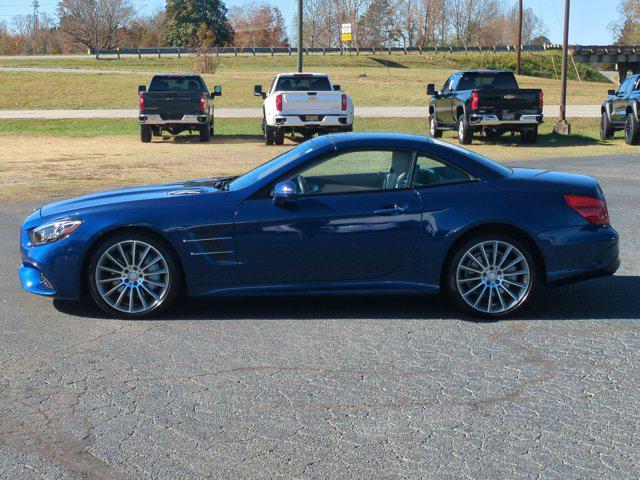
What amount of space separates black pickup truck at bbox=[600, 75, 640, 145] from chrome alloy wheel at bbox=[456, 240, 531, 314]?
58.7ft

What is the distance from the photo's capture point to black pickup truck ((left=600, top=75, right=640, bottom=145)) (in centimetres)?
2342

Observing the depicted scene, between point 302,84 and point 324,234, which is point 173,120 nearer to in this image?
point 302,84

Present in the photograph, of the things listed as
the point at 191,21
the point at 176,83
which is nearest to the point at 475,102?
the point at 176,83

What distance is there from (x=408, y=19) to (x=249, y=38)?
2858 centimetres

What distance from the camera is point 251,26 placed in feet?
467

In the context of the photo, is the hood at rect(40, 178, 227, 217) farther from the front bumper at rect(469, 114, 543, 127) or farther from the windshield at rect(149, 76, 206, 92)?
the windshield at rect(149, 76, 206, 92)

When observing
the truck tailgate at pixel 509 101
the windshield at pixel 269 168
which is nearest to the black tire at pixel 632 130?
the truck tailgate at pixel 509 101

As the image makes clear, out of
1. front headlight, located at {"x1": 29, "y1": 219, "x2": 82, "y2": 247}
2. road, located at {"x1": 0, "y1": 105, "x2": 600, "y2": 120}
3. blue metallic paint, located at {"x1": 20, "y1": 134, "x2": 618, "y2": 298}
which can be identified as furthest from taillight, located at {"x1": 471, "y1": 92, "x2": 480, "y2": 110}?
front headlight, located at {"x1": 29, "y1": 219, "x2": 82, "y2": 247}

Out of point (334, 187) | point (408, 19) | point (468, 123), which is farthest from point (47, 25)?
point (334, 187)

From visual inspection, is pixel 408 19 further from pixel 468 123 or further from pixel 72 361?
pixel 72 361

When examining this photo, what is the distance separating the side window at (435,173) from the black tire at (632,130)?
18100 millimetres

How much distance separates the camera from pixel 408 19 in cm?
14762

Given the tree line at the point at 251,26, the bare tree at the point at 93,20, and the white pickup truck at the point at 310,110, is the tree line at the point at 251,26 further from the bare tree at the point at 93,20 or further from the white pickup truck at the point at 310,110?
the white pickup truck at the point at 310,110

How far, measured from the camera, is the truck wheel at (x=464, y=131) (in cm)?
2355
